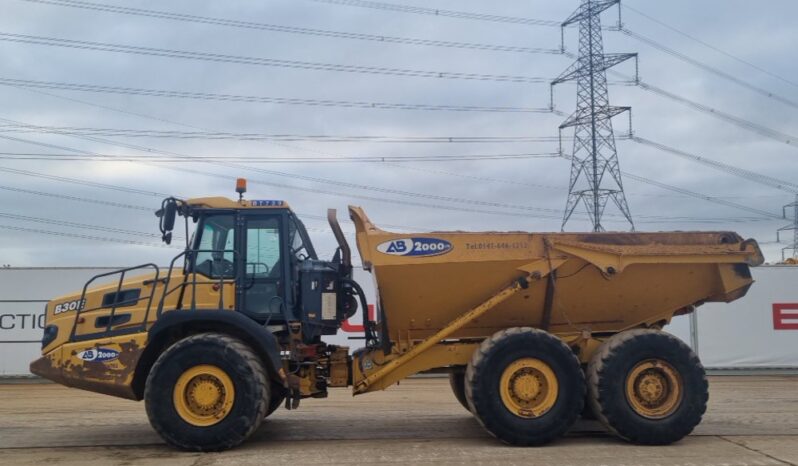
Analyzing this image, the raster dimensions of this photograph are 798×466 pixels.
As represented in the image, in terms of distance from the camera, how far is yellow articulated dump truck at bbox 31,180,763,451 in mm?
8039

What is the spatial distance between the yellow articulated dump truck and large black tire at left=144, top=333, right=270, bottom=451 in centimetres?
2

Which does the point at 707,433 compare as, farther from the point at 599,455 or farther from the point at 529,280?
the point at 529,280

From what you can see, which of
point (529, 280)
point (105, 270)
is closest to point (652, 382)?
point (529, 280)

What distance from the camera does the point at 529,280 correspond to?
8.62 meters

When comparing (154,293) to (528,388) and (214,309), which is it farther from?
(528,388)

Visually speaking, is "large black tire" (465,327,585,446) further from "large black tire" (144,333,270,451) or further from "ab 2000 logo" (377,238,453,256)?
"large black tire" (144,333,270,451)

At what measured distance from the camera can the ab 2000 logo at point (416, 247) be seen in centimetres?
852

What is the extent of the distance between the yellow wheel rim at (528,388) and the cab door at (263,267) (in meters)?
2.76

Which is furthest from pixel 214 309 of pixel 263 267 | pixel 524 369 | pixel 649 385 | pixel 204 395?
pixel 649 385

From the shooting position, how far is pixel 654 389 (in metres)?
8.32

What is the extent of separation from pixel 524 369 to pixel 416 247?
190 cm

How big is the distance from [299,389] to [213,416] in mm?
1036

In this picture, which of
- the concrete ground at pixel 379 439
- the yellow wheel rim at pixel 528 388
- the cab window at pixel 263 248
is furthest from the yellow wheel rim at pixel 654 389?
the cab window at pixel 263 248

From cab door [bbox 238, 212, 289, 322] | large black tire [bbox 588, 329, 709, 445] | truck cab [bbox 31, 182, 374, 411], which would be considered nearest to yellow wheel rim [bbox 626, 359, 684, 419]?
large black tire [bbox 588, 329, 709, 445]
